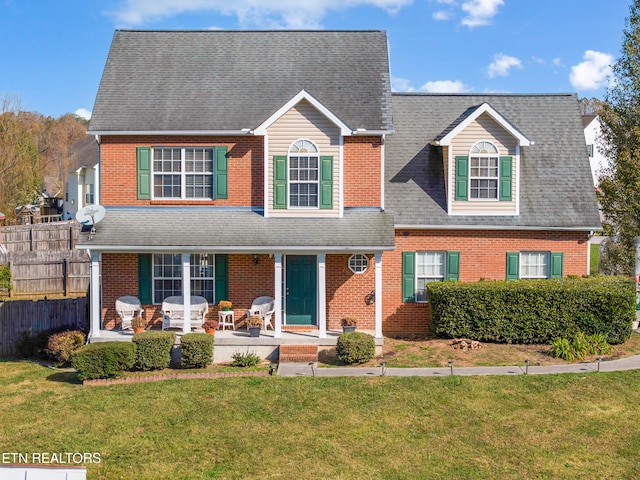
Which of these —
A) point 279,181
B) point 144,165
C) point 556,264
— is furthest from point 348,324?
point 144,165

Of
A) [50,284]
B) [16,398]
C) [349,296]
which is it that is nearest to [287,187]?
[349,296]

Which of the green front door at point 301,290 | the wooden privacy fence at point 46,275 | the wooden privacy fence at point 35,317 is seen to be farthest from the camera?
the wooden privacy fence at point 46,275

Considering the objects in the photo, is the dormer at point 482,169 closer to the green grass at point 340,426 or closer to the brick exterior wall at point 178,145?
the brick exterior wall at point 178,145

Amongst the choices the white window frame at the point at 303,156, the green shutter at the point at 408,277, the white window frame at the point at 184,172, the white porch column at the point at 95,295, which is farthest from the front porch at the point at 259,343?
the white window frame at the point at 184,172

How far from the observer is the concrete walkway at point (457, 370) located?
1551 centimetres

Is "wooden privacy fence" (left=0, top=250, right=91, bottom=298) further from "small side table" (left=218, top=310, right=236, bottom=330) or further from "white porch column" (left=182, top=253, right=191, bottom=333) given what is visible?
"white porch column" (left=182, top=253, right=191, bottom=333)

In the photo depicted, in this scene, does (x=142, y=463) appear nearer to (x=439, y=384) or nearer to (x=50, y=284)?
(x=439, y=384)

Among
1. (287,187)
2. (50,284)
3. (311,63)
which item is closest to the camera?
(287,187)

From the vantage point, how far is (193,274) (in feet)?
63.4

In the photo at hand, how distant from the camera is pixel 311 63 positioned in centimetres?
2105

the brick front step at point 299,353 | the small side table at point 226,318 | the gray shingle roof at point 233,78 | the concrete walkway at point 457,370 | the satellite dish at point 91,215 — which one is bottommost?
the concrete walkway at point 457,370

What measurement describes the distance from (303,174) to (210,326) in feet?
16.8

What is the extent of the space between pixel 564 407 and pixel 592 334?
515 cm

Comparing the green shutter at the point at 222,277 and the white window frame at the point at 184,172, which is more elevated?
the white window frame at the point at 184,172
